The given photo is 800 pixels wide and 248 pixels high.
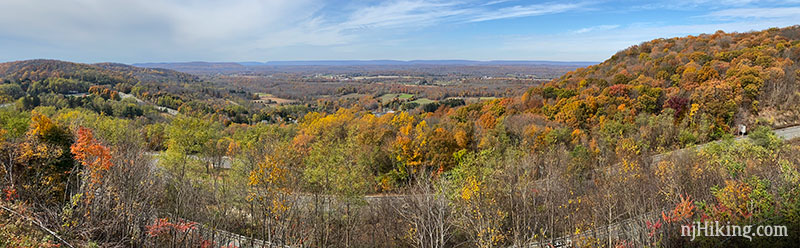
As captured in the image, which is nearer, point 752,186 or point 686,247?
point 686,247

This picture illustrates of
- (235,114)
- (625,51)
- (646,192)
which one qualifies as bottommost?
(235,114)

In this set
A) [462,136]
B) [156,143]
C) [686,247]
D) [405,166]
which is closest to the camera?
[686,247]

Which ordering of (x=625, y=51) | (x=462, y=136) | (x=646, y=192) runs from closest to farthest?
1. (x=646, y=192)
2. (x=462, y=136)
3. (x=625, y=51)

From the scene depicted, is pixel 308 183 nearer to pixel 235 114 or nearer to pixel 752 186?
pixel 752 186

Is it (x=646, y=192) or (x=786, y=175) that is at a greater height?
(x=786, y=175)

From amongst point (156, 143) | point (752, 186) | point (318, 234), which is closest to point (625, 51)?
point (752, 186)

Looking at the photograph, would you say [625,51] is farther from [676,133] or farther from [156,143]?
[156,143]
